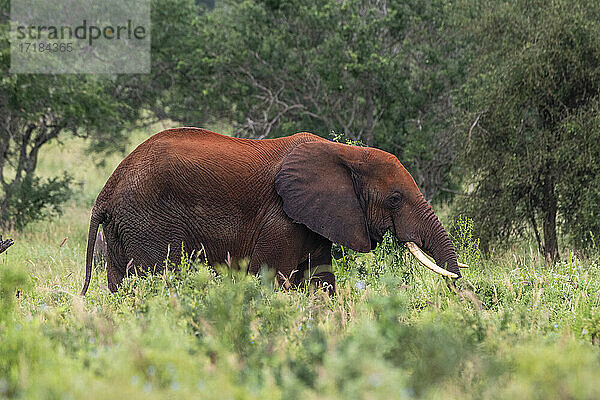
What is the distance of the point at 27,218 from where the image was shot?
1620 centimetres

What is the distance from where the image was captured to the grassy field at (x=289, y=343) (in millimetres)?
3471

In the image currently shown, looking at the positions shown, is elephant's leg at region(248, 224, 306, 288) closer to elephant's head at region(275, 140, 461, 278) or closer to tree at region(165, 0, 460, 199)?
elephant's head at region(275, 140, 461, 278)

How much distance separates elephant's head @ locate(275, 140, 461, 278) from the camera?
7.12 m

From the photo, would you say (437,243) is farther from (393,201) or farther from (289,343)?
(289,343)

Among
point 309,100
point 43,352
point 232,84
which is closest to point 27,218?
point 232,84

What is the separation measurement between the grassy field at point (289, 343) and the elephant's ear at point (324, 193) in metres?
0.57

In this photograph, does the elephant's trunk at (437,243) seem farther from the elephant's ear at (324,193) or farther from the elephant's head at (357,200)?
the elephant's ear at (324,193)

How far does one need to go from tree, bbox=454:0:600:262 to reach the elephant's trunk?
5.14 metres

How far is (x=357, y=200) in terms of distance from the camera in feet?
24.2

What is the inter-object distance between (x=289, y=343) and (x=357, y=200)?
280 cm

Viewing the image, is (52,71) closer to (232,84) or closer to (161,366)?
(232,84)

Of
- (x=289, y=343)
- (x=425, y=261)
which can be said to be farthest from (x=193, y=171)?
(x=289, y=343)

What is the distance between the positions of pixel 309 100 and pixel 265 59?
1.33 meters

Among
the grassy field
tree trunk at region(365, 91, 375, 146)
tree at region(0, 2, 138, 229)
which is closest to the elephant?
the grassy field
